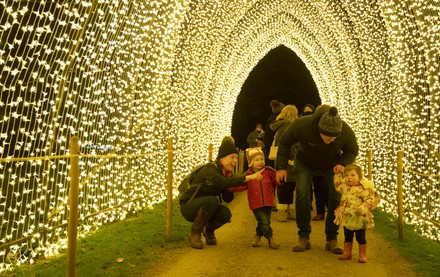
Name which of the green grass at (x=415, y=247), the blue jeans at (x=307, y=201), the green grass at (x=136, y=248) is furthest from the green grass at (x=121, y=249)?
the green grass at (x=415, y=247)

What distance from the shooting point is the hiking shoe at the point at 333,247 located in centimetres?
620

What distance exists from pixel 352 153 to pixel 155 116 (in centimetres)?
500

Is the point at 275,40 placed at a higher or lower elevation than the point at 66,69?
higher

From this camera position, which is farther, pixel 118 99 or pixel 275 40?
pixel 275 40

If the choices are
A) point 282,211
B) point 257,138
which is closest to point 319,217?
point 282,211

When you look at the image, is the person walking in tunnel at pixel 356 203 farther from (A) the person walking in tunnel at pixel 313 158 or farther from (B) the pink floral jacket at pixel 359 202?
(A) the person walking in tunnel at pixel 313 158

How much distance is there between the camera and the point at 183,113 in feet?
39.5

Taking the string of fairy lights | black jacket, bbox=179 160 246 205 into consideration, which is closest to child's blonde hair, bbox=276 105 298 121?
the string of fairy lights

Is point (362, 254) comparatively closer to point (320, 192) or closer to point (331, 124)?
point (331, 124)

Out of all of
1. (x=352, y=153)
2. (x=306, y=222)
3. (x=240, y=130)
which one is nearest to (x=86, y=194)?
(x=306, y=222)

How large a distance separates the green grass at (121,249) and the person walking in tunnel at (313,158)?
4.73 feet

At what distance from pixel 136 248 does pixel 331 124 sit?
2.51 meters

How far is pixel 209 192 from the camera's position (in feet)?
20.7

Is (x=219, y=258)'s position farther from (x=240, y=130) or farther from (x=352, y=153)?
(x=240, y=130)
